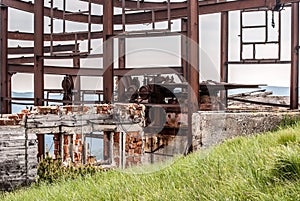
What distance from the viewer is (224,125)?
24.0 feet

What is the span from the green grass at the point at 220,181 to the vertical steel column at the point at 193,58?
2875 mm

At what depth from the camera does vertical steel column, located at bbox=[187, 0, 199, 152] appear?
8211mm

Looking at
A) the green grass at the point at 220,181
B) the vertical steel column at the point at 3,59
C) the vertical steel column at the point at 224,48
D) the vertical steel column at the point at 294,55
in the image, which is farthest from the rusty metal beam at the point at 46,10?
the green grass at the point at 220,181

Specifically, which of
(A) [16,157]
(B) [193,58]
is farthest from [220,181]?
(B) [193,58]

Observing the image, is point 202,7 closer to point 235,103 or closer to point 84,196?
point 235,103

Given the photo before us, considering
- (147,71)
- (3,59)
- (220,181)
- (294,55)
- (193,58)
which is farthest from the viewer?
(3,59)

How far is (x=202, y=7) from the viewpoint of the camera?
400 inches

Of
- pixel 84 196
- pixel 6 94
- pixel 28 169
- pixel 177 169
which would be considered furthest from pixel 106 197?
pixel 6 94

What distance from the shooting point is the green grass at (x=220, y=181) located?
3170 mm

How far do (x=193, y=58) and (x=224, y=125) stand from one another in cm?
162

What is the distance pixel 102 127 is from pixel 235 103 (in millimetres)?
8251

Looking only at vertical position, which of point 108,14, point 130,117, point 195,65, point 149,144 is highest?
point 108,14

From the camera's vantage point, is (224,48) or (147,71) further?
(224,48)

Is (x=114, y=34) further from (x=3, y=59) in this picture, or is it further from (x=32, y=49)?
(x=32, y=49)
